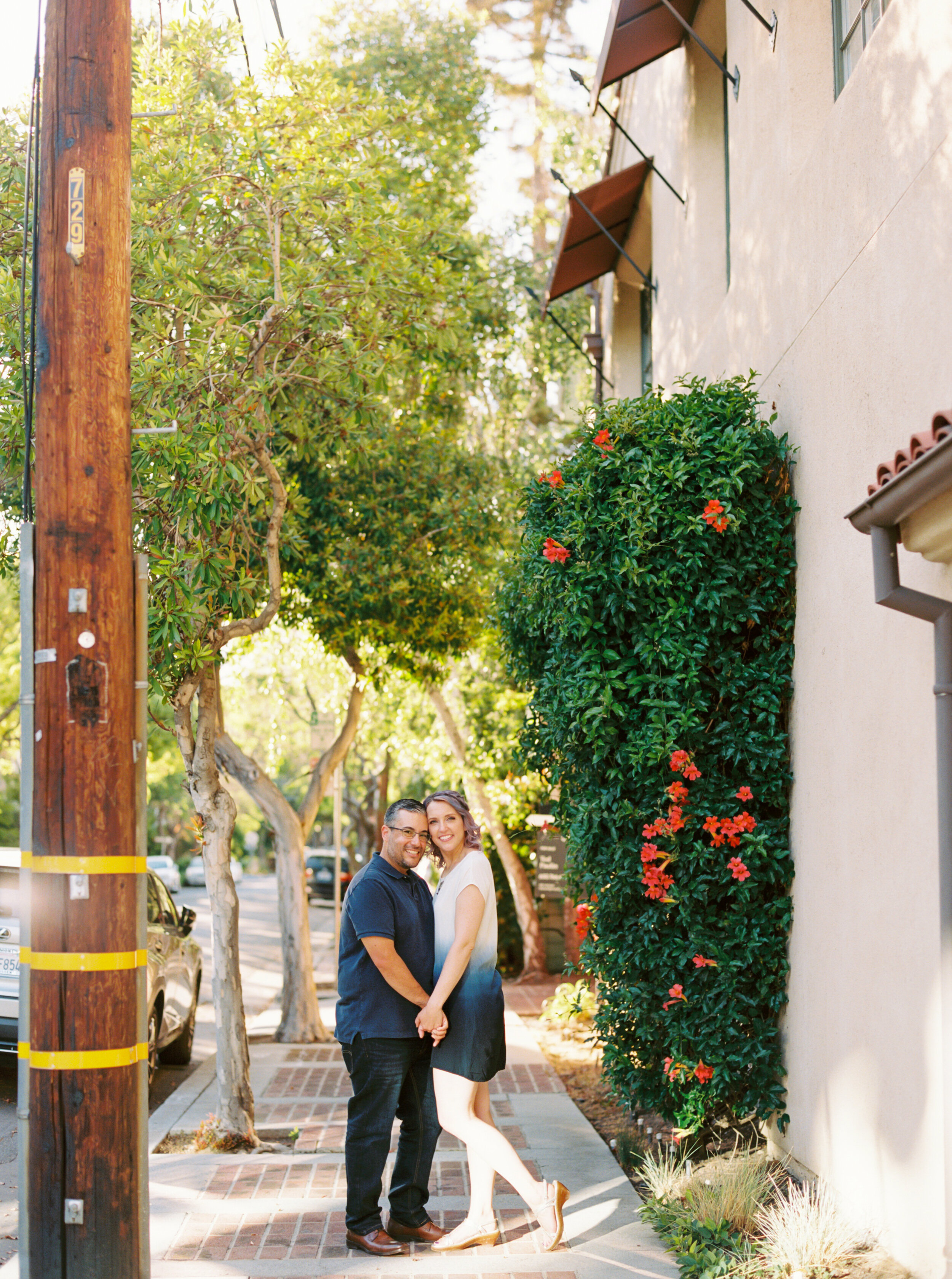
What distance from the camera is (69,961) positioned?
387cm

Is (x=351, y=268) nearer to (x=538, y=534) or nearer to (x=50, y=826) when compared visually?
(x=538, y=534)

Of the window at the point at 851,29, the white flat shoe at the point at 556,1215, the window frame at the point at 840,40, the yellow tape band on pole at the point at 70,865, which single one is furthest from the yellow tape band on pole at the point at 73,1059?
the window frame at the point at 840,40

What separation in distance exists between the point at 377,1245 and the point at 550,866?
9.64m

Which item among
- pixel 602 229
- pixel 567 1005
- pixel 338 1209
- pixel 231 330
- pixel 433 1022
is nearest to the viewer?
pixel 433 1022

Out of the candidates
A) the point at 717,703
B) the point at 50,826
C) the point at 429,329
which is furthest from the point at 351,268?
the point at 50,826

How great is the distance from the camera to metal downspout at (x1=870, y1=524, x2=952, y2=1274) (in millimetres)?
3900

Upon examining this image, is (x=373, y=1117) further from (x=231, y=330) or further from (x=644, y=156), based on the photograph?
(x=644, y=156)

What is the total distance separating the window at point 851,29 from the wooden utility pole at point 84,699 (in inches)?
134

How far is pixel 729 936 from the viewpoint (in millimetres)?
6074

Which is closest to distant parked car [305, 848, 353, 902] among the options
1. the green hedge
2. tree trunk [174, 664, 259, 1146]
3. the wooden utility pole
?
tree trunk [174, 664, 259, 1146]

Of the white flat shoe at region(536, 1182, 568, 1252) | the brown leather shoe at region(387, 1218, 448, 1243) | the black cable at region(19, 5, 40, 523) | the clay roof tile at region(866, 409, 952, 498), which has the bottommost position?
the brown leather shoe at region(387, 1218, 448, 1243)

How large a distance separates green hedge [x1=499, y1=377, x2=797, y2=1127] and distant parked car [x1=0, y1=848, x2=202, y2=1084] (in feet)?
10.2

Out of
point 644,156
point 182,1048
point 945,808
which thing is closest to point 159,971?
point 182,1048

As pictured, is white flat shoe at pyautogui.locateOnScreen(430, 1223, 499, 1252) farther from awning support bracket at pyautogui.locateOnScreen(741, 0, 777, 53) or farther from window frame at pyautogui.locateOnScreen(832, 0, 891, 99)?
awning support bracket at pyautogui.locateOnScreen(741, 0, 777, 53)
